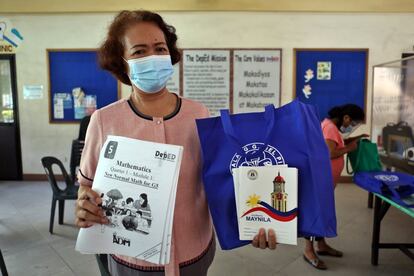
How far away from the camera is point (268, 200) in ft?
2.96

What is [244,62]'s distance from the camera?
490 centimetres

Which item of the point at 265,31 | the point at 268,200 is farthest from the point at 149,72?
the point at 265,31

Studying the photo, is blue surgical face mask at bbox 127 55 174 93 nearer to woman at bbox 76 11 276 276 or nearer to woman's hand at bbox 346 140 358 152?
woman at bbox 76 11 276 276

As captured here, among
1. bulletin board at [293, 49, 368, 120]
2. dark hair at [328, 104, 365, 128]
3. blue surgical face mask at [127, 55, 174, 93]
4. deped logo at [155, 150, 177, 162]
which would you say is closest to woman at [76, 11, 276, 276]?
blue surgical face mask at [127, 55, 174, 93]

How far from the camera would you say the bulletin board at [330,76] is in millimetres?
4864

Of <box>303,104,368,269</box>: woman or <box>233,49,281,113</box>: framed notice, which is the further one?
<box>233,49,281,113</box>: framed notice

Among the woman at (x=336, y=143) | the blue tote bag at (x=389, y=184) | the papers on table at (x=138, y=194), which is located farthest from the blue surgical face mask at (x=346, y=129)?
the papers on table at (x=138, y=194)

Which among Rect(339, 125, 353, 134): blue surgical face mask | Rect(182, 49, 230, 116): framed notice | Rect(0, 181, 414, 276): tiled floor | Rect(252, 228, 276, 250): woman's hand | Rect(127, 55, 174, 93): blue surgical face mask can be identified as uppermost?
Rect(182, 49, 230, 116): framed notice

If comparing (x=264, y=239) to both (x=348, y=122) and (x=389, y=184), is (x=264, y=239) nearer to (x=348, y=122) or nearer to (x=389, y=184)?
(x=389, y=184)

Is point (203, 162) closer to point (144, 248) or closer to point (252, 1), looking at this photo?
point (144, 248)

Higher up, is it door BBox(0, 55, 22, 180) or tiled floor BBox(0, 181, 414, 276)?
door BBox(0, 55, 22, 180)

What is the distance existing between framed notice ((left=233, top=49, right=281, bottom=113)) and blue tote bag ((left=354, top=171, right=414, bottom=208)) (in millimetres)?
2328

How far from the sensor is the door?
5.16 m

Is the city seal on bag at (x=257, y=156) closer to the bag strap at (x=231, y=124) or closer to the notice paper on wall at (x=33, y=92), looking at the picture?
the bag strap at (x=231, y=124)
